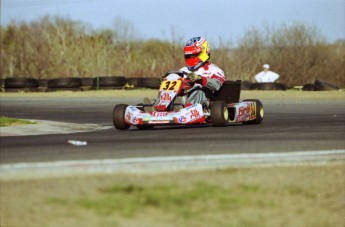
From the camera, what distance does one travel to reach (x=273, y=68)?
4594 centimetres

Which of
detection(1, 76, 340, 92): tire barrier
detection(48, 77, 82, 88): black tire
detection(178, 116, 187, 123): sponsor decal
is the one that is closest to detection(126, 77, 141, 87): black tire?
detection(1, 76, 340, 92): tire barrier

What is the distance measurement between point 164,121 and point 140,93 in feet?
63.4

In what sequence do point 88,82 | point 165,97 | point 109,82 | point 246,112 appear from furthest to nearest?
point 88,82
point 109,82
point 246,112
point 165,97

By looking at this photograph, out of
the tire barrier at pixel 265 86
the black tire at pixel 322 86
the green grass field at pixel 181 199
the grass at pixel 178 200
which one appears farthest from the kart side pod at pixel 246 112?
the black tire at pixel 322 86

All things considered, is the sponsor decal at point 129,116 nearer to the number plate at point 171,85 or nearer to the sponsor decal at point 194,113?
the number plate at point 171,85

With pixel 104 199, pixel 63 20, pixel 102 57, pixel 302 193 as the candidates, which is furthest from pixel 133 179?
pixel 63 20

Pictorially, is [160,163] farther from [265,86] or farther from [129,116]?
[265,86]

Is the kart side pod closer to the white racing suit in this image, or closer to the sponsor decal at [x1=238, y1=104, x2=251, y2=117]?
the sponsor decal at [x1=238, y1=104, x2=251, y2=117]

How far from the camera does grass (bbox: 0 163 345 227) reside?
7.46m

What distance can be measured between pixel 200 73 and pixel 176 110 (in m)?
1.22

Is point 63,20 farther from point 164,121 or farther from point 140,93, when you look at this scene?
point 164,121

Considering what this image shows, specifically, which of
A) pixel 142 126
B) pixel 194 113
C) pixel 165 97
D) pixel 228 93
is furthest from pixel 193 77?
pixel 142 126

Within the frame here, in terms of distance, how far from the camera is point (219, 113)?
15016 mm

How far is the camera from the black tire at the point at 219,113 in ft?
49.2
